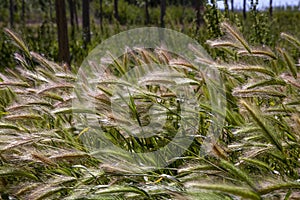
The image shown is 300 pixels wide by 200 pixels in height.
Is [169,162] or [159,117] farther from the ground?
[159,117]

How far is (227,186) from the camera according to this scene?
1041mm

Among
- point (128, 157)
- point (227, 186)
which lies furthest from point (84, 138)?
point (227, 186)

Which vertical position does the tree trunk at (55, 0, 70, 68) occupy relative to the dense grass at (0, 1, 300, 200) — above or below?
above

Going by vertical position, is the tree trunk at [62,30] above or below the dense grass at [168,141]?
above

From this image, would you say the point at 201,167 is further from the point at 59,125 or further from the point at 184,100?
the point at 59,125

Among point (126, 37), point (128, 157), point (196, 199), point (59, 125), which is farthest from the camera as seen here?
point (126, 37)

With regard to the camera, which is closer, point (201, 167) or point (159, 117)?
point (201, 167)

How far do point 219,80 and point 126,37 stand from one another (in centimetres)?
537

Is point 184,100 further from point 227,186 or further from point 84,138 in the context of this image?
point 227,186

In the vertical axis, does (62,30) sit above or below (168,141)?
above

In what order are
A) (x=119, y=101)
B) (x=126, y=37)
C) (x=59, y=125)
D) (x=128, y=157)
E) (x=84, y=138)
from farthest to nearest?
(x=126, y=37) < (x=59, y=125) < (x=84, y=138) < (x=119, y=101) < (x=128, y=157)

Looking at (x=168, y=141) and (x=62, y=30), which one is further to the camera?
(x=62, y=30)

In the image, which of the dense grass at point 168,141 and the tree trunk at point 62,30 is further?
the tree trunk at point 62,30

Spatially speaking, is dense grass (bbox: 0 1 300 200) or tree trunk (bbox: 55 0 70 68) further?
tree trunk (bbox: 55 0 70 68)
